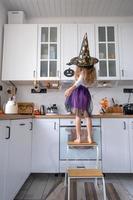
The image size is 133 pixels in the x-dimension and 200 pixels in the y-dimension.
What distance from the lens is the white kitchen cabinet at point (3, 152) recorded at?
1.36 metres

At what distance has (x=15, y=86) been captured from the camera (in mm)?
3219

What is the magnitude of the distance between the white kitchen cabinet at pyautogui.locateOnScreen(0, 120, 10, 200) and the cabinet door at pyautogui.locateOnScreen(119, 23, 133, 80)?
6.68ft

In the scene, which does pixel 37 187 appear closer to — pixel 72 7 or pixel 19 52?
pixel 19 52

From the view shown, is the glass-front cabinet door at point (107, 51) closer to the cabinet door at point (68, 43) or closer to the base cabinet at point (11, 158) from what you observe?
the cabinet door at point (68, 43)

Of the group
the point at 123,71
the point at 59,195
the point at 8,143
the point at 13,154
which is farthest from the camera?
the point at 123,71

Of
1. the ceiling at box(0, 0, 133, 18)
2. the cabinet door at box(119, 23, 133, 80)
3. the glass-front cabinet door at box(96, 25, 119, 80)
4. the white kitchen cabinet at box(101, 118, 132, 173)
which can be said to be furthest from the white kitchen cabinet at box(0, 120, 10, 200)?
the ceiling at box(0, 0, 133, 18)

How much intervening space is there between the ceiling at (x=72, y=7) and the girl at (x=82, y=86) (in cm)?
134

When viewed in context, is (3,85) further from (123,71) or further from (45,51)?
(123,71)

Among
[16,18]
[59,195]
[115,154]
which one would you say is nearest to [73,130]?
[115,154]

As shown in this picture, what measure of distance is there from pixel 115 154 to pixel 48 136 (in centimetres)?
92

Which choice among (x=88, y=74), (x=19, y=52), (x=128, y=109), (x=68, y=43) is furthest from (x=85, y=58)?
(x=19, y=52)

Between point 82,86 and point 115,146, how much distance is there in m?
1.11

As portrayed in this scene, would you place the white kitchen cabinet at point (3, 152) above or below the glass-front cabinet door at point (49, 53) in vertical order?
below

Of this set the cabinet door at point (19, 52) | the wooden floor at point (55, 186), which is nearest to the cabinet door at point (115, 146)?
the wooden floor at point (55, 186)
